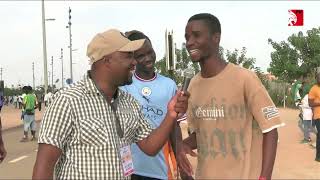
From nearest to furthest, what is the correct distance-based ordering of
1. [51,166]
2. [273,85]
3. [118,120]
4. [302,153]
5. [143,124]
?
[51,166] → [118,120] → [143,124] → [302,153] → [273,85]

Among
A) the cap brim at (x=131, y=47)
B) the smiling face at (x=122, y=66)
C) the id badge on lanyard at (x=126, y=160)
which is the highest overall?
the cap brim at (x=131, y=47)

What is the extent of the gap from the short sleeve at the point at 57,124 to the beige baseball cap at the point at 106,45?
0.28 metres

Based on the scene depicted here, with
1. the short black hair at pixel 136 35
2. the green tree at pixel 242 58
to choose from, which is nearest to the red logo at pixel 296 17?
the green tree at pixel 242 58

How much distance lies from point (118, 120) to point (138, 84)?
149 centimetres

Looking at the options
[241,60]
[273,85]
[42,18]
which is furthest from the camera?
[273,85]

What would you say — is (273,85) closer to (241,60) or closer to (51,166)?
(241,60)

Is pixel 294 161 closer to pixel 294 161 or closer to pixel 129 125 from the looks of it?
pixel 294 161

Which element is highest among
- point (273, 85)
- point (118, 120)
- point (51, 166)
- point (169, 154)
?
point (118, 120)

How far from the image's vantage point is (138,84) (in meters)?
4.49

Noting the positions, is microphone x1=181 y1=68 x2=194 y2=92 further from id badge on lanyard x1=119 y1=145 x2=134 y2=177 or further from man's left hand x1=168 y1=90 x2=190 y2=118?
id badge on lanyard x1=119 y1=145 x2=134 y2=177

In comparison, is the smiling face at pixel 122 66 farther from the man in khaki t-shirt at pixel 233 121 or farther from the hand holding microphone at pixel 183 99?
the man in khaki t-shirt at pixel 233 121

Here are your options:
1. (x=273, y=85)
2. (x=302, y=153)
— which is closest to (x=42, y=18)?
(x=273, y=85)

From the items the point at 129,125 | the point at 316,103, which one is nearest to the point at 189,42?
the point at 129,125

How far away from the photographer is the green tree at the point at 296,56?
126 feet
